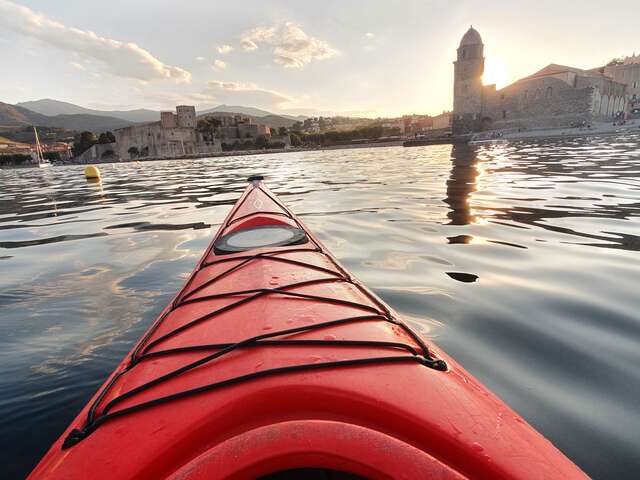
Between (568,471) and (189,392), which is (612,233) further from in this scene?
(189,392)

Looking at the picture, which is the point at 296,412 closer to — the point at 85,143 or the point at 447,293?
the point at 447,293

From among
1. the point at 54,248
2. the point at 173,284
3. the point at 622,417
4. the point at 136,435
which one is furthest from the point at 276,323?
the point at 54,248

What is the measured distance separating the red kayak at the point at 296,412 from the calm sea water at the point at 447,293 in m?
0.91

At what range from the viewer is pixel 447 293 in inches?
123

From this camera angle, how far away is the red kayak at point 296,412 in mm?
821

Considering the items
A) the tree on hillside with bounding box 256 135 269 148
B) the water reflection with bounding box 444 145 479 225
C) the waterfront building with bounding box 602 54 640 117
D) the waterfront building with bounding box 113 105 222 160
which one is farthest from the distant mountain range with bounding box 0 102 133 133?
the water reflection with bounding box 444 145 479 225

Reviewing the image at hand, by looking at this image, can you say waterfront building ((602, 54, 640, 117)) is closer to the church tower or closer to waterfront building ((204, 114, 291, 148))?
the church tower

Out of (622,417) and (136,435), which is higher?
(136,435)

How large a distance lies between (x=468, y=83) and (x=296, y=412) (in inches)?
1961

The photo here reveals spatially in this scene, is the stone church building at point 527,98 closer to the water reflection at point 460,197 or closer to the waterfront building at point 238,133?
the waterfront building at point 238,133

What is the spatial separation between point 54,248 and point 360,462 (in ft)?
19.2

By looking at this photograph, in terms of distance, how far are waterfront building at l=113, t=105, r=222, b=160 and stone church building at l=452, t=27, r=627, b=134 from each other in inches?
1815

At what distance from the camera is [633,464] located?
147cm

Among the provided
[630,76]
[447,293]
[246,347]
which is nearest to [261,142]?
[630,76]
